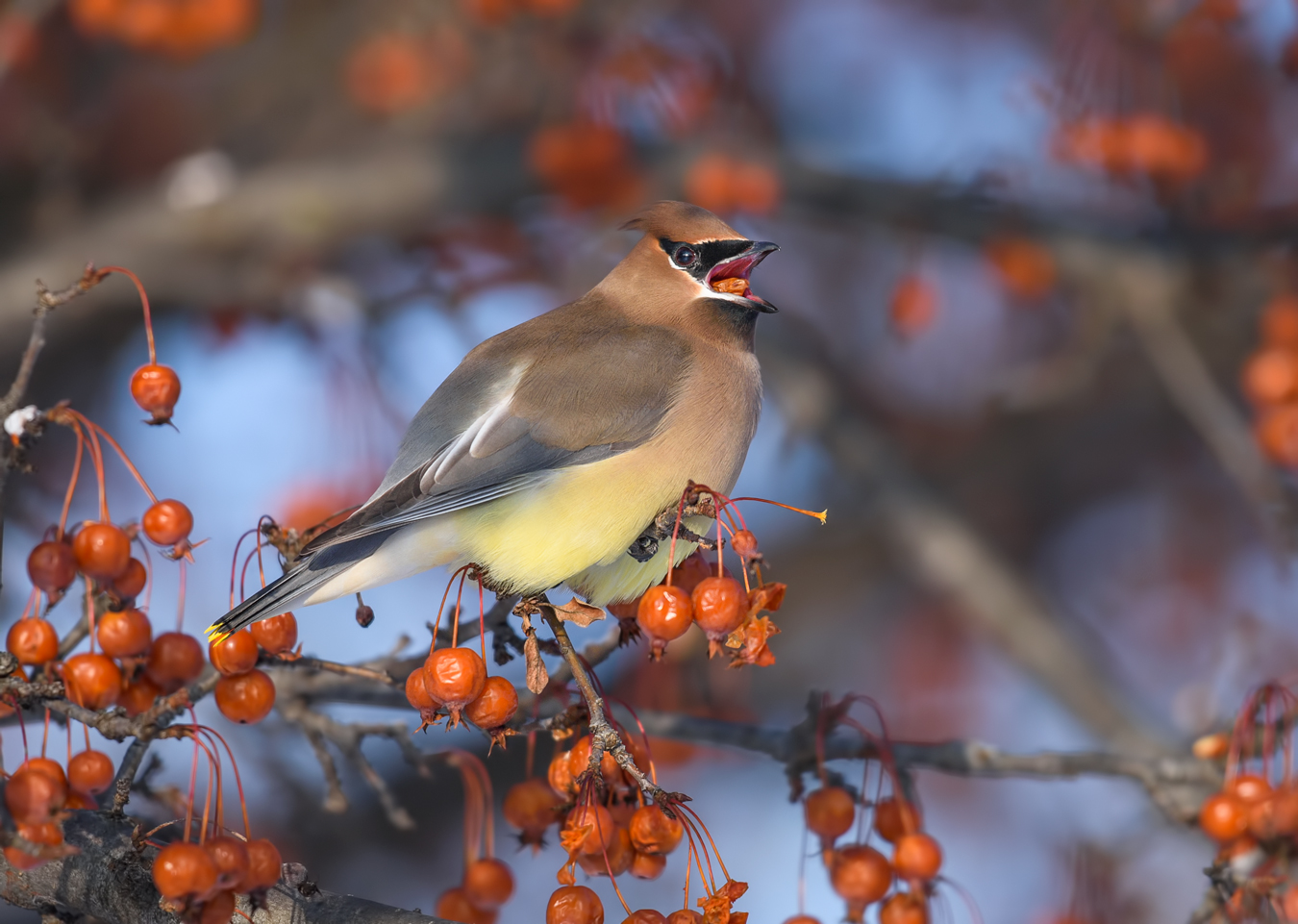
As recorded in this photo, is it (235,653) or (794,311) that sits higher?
(794,311)

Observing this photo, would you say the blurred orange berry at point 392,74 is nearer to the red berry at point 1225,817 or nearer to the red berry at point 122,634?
the red berry at point 122,634

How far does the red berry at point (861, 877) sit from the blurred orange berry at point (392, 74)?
4351 mm

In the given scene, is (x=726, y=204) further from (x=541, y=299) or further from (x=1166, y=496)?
(x=1166, y=496)

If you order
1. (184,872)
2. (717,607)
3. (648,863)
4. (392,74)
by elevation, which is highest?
(392,74)

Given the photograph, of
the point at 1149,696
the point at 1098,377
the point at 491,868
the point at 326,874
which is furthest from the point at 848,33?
the point at 491,868

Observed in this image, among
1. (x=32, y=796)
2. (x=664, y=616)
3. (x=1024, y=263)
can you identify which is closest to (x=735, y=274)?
(x=664, y=616)

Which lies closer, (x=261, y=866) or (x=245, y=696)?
(x=261, y=866)

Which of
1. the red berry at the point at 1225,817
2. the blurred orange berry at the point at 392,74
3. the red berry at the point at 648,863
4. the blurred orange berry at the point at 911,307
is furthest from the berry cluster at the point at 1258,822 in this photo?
the blurred orange berry at the point at 392,74

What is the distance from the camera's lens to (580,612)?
2.76m

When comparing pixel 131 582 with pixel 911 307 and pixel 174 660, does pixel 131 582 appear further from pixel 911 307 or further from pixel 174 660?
pixel 911 307

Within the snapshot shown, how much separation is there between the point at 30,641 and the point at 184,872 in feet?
1.96

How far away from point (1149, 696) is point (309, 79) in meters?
5.58

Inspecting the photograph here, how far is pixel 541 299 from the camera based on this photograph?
6312 millimetres

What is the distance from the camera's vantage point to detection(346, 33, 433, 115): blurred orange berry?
6.16m
